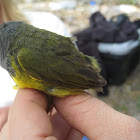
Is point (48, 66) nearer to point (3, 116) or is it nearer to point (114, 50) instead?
point (3, 116)

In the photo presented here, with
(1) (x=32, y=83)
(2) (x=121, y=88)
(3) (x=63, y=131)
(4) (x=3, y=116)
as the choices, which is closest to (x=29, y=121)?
(1) (x=32, y=83)

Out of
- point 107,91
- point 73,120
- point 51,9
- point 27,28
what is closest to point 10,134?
point 73,120

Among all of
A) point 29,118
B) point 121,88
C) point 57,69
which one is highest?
Answer: point 57,69

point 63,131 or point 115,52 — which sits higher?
point 63,131

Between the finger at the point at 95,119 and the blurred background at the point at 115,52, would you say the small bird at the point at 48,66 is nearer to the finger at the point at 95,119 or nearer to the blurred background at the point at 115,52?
the finger at the point at 95,119

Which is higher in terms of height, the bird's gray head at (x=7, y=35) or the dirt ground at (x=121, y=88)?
the bird's gray head at (x=7, y=35)

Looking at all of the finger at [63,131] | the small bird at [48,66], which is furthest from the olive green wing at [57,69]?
the finger at [63,131]
